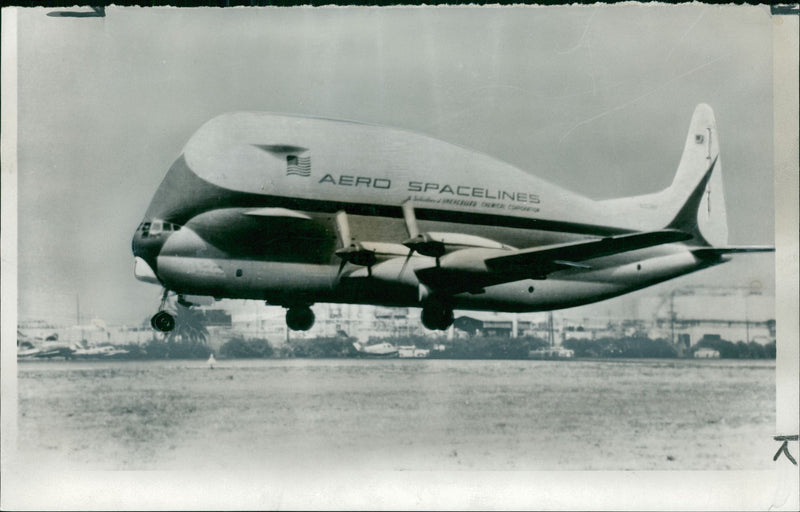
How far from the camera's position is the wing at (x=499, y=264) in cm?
653

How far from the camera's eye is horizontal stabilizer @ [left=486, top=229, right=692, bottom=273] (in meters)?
6.35

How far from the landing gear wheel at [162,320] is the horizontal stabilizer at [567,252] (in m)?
2.94

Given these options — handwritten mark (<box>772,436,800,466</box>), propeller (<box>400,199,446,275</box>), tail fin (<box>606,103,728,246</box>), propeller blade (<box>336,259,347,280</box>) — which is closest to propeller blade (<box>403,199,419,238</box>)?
propeller (<box>400,199,446,275</box>)

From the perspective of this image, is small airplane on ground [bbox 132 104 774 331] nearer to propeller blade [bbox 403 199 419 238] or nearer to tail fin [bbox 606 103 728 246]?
propeller blade [bbox 403 199 419 238]

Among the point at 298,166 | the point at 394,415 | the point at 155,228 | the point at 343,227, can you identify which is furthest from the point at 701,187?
the point at 155,228

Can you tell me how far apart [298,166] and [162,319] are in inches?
74.1

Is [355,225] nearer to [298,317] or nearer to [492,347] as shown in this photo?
[298,317]

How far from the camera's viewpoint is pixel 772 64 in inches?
284

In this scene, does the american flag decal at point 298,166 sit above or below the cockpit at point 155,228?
above

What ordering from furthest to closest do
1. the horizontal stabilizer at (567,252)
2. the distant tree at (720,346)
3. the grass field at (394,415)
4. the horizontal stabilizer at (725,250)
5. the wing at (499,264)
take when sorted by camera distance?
the horizontal stabilizer at (725,250) < the distant tree at (720,346) < the grass field at (394,415) < the wing at (499,264) < the horizontal stabilizer at (567,252)

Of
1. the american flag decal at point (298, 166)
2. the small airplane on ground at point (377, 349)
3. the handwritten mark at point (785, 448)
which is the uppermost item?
the american flag decal at point (298, 166)

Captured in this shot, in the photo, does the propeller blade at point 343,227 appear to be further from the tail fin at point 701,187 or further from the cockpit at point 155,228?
the tail fin at point 701,187

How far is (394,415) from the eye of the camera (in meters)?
6.91

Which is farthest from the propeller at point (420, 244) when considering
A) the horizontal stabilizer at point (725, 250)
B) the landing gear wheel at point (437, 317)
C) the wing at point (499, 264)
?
the horizontal stabilizer at point (725, 250)
